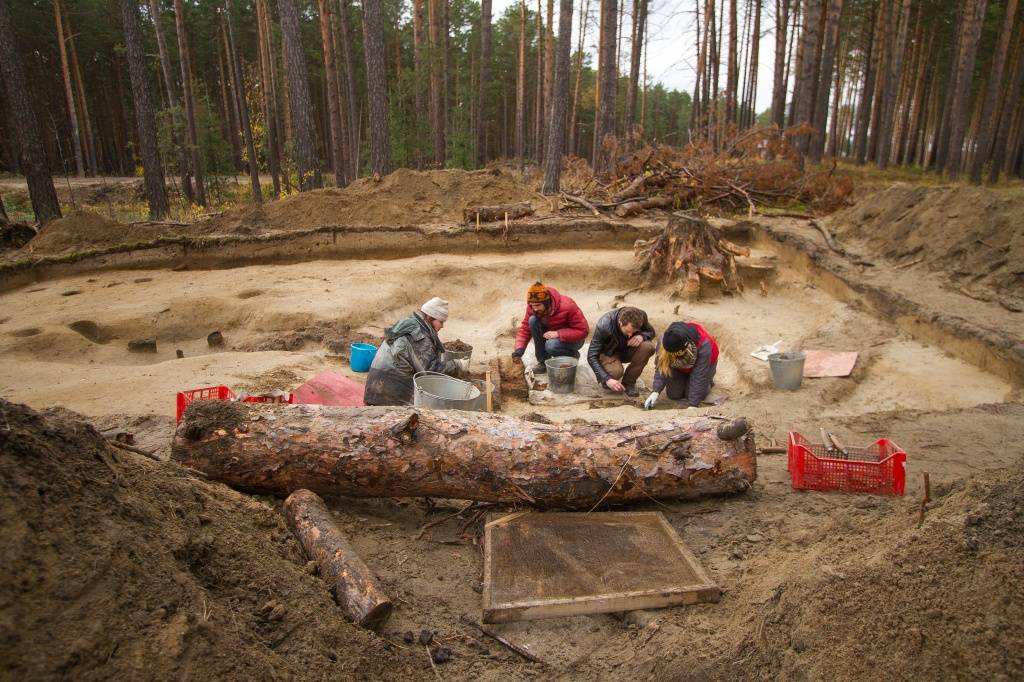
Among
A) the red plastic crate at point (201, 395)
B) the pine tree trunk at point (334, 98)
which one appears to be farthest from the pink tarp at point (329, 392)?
the pine tree trunk at point (334, 98)

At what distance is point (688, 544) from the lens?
3.18 m

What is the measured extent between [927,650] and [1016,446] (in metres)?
2.97

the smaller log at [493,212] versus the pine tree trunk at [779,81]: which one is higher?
the pine tree trunk at [779,81]

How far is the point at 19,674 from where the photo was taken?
5.07ft

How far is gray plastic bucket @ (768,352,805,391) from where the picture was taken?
572cm

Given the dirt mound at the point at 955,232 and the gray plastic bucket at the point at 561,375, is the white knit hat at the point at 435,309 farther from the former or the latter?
the dirt mound at the point at 955,232

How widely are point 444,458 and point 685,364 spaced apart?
3.32 m

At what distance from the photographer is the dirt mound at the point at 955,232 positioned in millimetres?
6770

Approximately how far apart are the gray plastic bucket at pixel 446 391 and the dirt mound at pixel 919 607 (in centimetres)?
278

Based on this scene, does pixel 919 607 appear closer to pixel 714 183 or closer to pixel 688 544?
pixel 688 544

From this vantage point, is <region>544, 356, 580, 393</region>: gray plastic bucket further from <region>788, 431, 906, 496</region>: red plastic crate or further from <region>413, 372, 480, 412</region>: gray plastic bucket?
<region>788, 431, 906, 496</region>: red plastic crate

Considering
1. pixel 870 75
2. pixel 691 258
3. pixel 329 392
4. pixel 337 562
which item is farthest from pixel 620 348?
pixel 870 75

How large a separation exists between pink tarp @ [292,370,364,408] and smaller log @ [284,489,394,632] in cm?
210

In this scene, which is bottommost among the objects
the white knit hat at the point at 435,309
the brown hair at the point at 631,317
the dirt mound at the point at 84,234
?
the brown hair at the point at 631,317
